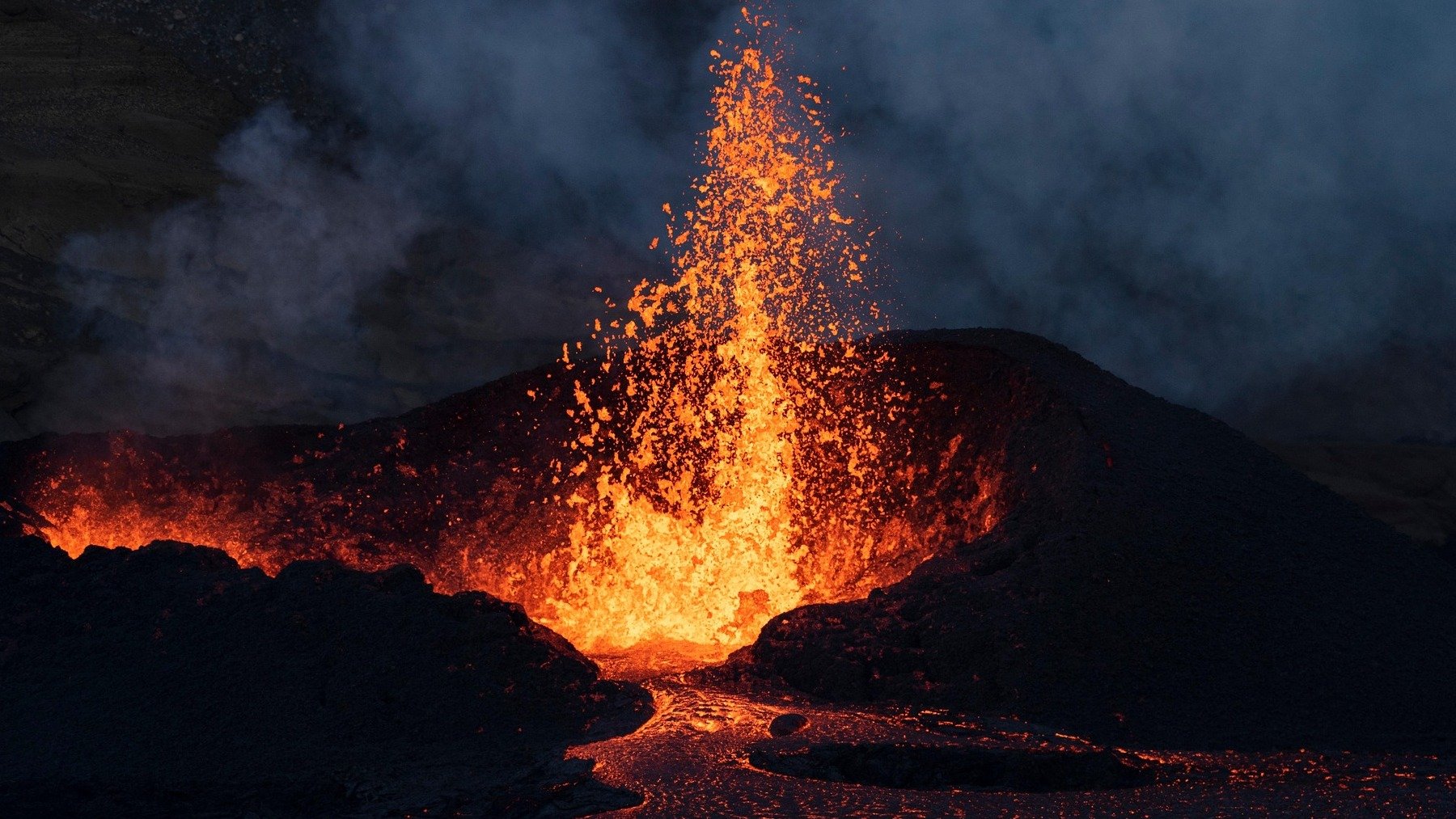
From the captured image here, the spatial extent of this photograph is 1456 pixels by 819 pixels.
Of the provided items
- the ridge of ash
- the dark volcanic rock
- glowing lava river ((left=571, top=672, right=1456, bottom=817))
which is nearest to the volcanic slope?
the dark volcanic rock

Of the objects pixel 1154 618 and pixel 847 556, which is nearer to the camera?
pixel 1154 618

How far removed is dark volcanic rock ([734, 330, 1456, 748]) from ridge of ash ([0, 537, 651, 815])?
1137mm

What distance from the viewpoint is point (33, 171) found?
13773 mm

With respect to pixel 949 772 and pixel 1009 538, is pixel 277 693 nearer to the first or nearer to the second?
pixel 949 772

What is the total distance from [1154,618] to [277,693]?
388 cm

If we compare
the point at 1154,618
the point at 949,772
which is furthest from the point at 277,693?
the point at 1154,618

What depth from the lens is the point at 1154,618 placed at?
5766 mm

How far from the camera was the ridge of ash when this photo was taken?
4430 mm

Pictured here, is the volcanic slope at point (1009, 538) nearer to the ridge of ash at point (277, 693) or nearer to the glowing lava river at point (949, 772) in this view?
the glowing lava river at point (949, 772)

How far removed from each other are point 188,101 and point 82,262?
261 cm

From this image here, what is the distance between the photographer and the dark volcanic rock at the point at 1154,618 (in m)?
5.30

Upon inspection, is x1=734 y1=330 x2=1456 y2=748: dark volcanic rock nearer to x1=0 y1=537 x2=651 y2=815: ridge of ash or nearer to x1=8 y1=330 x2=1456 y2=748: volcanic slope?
x1=8 y1=330 x2=1456 y2=748: volcanic slope

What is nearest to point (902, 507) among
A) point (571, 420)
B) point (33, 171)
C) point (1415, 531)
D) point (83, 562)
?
point (571, 420)

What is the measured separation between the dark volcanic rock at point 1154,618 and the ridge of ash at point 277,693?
1137 millimetres
